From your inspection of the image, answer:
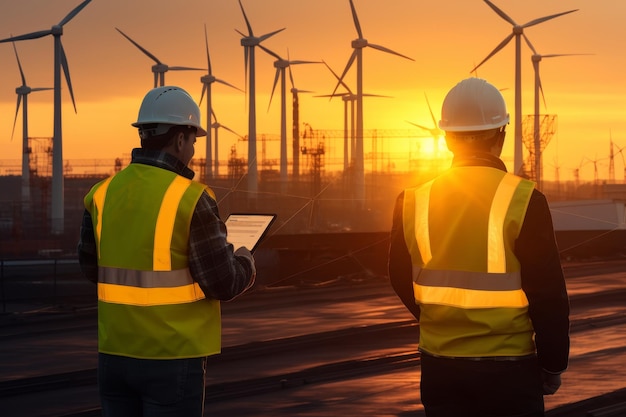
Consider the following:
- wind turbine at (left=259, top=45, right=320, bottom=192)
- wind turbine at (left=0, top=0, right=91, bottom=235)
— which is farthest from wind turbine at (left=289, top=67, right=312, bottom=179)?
wind turbine at (left=0, top=0, right=91, bottom=235)

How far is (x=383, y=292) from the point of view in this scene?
2750 cm

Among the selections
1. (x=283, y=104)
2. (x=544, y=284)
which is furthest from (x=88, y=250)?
(x=283, y=104)

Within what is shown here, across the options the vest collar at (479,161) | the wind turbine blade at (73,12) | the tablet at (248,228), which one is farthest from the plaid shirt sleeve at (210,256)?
the wind turbine blade at (73,12)

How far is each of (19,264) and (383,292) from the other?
20039mm

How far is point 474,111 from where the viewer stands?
547 centimetres

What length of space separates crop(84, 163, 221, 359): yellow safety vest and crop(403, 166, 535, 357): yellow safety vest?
42.6 inches

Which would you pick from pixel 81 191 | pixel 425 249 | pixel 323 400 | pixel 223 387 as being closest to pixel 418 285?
pixel 425 249

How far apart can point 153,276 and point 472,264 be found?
152cm

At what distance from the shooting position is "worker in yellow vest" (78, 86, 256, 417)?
5.41 metres

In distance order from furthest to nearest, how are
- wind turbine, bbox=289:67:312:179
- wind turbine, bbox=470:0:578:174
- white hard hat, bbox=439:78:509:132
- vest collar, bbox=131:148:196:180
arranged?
1. wind turbine, bbox=289:67:312:179
2. wind turbine, bbox=470:0:578:174
3. vest collar, bbox=131:148:196:180
4. white hard hat, bbox=439:78:509:132

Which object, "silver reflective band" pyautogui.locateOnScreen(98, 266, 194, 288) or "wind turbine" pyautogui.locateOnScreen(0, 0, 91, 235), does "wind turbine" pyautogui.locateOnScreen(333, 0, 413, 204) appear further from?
"silver reflective band" pyautogui.locateOnScreen(98, 266, 194, 288)

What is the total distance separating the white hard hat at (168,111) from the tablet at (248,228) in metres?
1.00

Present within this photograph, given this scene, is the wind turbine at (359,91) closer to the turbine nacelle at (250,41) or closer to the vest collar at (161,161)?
the turbine nacelle at (250,41)

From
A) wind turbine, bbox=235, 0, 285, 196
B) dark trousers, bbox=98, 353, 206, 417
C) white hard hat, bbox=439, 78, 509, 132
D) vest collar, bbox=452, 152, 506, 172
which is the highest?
wind turbine, bbox=235, 0, 285, 196
